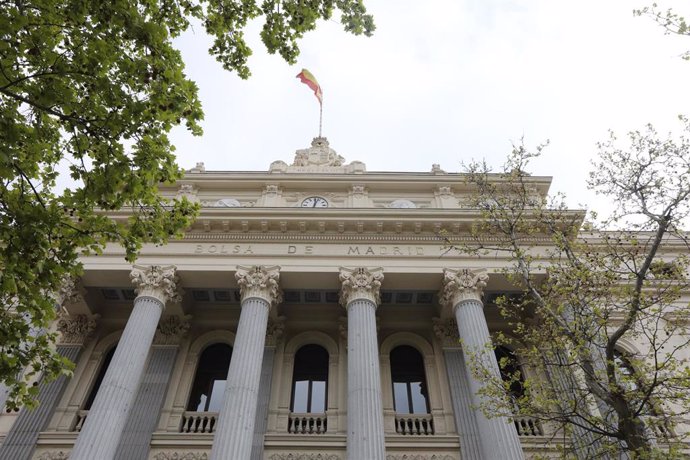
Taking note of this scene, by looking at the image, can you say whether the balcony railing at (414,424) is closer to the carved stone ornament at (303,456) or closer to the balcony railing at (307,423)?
the carved stone ornament at (303,456)

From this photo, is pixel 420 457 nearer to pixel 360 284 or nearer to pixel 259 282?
pixel 360 284

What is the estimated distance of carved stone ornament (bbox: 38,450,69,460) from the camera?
48.5 ft

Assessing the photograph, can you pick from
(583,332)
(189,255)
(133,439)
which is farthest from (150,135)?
(133,439)

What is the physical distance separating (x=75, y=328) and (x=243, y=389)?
27.8 feet

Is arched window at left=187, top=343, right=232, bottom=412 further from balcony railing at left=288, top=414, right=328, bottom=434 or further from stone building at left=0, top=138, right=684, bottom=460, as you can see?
balcony railing at left=288, top=414, right=328, bottom=434

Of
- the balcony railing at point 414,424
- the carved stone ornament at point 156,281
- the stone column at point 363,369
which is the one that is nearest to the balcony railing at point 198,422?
the carved stone ornament at point 156,281

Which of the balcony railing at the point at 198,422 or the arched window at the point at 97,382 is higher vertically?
the arched window at the point at 97,382

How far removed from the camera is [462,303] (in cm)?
1584

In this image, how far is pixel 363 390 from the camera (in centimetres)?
1342

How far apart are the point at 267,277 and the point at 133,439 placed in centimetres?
621

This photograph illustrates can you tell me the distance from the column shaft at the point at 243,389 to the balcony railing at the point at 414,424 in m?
4.94

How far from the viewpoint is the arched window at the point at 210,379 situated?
16.8 metres

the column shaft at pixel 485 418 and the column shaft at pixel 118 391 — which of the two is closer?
the column shaft at pixel 118 391

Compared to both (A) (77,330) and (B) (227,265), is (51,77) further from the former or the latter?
(A) (77,330)
